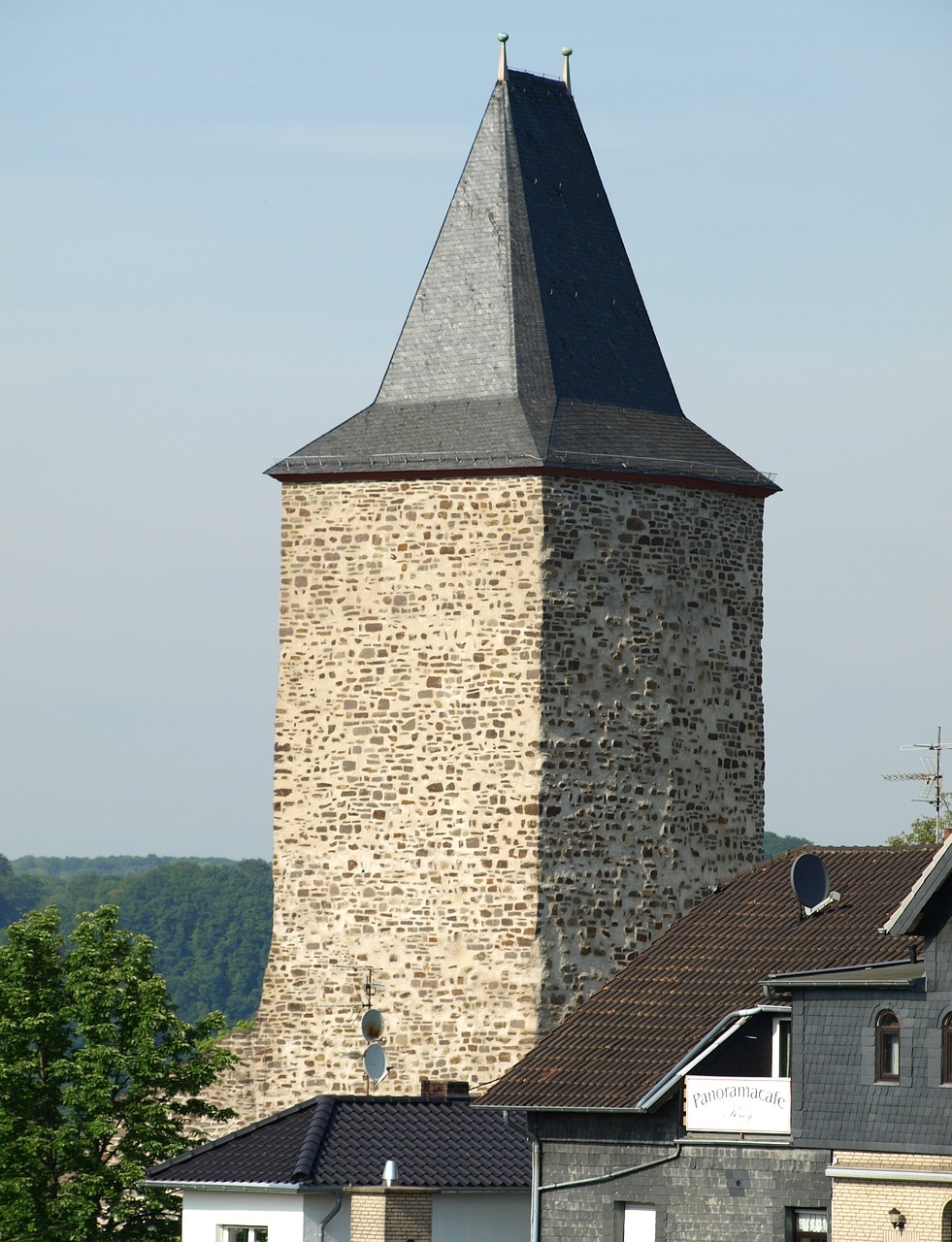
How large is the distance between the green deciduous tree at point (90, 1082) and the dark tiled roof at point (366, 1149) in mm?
2397

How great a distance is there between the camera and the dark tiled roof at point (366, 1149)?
25.8 m

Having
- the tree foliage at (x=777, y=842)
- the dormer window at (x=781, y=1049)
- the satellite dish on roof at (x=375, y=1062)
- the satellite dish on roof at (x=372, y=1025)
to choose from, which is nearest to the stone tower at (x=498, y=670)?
the satellite dish on roof at (x=372, y=1025)

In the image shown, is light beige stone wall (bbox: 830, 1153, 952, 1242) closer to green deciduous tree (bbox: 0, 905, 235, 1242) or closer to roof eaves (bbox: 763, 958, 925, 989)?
roof eaves (bbox: 763, 958, 925, 989)

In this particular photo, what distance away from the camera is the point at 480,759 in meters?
30.9

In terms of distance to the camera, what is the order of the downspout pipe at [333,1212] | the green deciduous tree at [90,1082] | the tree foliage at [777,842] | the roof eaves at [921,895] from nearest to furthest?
the roof eaves at [921,895] → the downspout pipe at [333,1212] → the green deciduous tree at [90,1082] → the tree foliage at [777,842]

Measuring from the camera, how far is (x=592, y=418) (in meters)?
32.0

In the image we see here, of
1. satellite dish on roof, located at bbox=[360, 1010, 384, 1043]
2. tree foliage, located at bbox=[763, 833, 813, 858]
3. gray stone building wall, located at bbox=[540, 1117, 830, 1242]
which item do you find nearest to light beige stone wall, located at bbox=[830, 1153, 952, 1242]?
gray stone building wall, located at bbox=[540, 1117, 830, 1242]

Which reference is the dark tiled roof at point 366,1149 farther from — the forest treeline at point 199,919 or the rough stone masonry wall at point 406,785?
the forest treeline at point 199,919

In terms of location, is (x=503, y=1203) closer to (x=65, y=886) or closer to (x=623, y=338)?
(x=623, y=338)

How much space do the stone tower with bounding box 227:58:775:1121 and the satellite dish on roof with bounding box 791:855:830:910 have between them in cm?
436

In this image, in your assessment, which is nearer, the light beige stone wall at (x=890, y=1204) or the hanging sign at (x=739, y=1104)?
the light beige stone wall at (x=890, y=1204)

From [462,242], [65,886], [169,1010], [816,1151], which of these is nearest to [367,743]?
[169,1010]

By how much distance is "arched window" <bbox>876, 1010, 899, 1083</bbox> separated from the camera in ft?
78.3

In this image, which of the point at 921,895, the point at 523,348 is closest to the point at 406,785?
the point at 523,348
